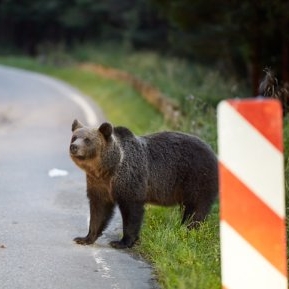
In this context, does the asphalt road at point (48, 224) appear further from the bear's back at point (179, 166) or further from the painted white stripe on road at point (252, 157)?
the painted white stripe on road at point (252, 157)

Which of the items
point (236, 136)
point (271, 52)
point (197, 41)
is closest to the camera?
point (236, 136)

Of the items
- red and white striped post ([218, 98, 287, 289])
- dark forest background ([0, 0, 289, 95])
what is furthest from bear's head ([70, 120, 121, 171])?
dark forest background ([0, 0, 289, 95])

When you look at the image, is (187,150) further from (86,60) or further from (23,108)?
(86,60)

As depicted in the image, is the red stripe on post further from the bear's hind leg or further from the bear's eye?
the bear's hind leg

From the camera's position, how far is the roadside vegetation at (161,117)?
253 inches

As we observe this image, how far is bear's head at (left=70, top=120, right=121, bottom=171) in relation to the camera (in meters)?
7.30

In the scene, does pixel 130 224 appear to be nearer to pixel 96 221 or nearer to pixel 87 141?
pixel 96 221

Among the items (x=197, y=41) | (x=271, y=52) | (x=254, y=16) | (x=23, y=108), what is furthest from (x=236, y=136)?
(x=197, y=41)

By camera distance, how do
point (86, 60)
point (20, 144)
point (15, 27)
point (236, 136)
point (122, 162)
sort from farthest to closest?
1. point (15, 27)
2. point (86, 60)
3. point (20, 144)
4. point (122, 162)
5. point (236, 136)

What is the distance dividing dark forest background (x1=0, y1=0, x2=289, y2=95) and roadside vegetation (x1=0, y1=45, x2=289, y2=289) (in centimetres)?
101

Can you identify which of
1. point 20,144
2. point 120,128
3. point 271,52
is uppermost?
point 271,52

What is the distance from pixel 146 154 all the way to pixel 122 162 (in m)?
0.46

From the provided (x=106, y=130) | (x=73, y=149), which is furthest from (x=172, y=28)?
(x=73, y=149)

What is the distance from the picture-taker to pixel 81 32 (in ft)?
180
